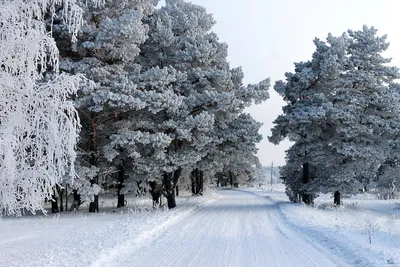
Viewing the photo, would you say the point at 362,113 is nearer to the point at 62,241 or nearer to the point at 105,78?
the point at 105,78

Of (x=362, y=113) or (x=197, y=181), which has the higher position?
(x=362, y=113)

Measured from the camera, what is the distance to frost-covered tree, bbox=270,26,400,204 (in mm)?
22359

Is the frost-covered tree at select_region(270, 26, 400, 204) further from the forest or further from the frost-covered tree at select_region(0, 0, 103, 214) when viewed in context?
the frost-covered tree at select_region(0, 0, 103, 214)

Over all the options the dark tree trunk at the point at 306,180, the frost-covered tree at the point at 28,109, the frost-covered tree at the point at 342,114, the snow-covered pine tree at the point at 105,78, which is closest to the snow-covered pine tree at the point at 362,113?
the frost-covered tree at the point at 342,114

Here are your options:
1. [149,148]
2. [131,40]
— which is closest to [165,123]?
[149,148]

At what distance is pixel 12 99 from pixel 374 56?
22.2 m

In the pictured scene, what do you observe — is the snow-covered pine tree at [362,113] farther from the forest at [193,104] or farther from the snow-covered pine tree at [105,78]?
the snow-covered pine tree at [105,78]

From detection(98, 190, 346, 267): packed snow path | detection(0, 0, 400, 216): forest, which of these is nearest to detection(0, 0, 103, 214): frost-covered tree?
detection(98, 190, 346, 267): packed snow path

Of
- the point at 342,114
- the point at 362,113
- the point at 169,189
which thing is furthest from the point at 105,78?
the point at 362,113

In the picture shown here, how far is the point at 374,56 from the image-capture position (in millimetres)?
23750

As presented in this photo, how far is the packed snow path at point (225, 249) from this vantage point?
8164mm

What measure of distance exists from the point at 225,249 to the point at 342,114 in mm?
15329

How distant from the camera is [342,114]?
72.8ft

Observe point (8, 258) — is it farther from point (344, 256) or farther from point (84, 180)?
point (84, 180)
